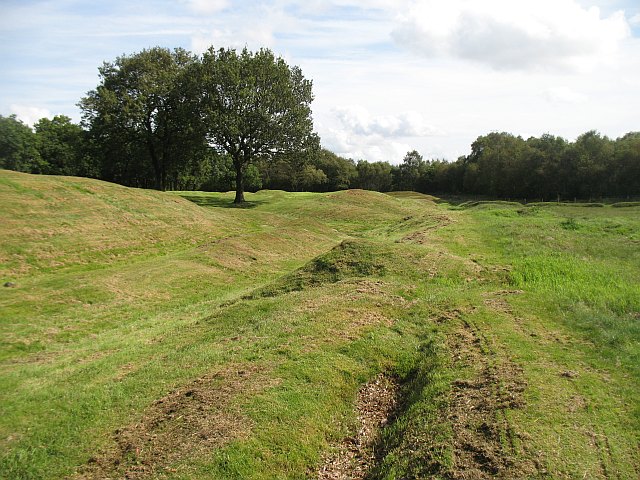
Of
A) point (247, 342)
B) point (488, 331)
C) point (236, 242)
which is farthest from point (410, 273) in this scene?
point (236, 242)

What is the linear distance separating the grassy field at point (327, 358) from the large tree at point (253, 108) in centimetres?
2870

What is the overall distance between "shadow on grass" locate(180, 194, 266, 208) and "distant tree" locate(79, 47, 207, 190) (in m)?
7.30

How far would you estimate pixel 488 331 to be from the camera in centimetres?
1166

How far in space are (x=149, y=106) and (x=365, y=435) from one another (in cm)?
5391

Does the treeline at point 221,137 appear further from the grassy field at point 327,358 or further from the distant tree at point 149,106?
the grassy field at point 327,358

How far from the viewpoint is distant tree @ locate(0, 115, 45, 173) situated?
64.7 meters

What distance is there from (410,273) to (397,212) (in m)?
34.2

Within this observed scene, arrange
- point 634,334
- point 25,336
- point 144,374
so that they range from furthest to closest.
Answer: point 25,336 → point 144,374 → point 634,334

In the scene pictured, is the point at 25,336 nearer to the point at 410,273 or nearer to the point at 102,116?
the point at 410,273

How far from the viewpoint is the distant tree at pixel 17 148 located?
212ft

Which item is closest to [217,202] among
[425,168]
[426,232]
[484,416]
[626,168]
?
[426,232]

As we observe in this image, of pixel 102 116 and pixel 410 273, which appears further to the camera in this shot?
pixel 102 116

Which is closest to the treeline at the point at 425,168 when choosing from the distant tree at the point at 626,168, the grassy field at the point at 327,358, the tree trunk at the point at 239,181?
the distant tree at the point at 626,168

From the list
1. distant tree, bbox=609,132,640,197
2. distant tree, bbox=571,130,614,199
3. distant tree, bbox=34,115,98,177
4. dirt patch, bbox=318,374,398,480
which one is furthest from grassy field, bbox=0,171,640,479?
distant tree, bbox=34,115,98,177
